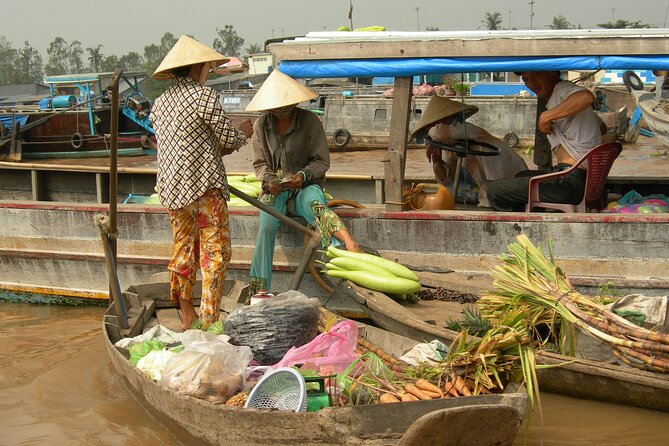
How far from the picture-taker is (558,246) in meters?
5.96

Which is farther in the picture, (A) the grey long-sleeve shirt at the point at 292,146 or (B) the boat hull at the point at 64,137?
(B) the boat hull at the point at 64,137

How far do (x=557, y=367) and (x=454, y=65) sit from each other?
2.25 m

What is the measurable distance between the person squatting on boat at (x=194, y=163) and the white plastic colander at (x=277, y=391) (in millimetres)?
1485

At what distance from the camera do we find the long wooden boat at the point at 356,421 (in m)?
3.38

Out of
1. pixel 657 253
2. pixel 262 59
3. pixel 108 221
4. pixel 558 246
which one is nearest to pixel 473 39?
pixel 558 246

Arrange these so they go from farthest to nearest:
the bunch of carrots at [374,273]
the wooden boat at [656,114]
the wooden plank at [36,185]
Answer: the wooden plank at [36,185] < the wooden boat at [656,114] < the bunch of carrots at [374,273]

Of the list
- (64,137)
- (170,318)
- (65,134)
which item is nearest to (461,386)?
(170,318)

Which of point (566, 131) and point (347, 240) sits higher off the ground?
point (566, 131)

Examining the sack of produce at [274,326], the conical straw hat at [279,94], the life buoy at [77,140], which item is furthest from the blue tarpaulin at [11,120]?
the sack of produce at [274,326]

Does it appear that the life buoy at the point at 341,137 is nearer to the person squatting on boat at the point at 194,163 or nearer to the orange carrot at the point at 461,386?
the person squatting on boat at the point at 194,163

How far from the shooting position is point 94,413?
5281mm

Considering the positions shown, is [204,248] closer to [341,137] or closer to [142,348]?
[142,348]

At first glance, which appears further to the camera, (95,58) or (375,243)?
(95,58)

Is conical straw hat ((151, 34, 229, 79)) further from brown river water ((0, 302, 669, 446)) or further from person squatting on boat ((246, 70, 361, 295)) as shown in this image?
brown river water ((0, 302, 669, 446))
